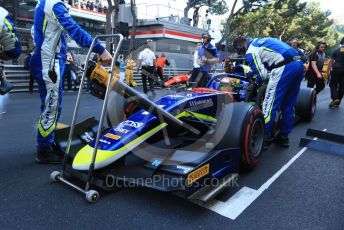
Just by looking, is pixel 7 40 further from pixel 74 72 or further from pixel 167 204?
pixel 74 72

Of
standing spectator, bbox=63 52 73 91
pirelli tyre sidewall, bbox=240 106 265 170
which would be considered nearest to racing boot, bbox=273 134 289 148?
pirelli tyre sidewall, bbox=240 106 265 170

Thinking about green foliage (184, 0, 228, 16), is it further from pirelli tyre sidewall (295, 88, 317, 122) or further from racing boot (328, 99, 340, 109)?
pirelli tyre sidewall (295, 88, 317, 122)

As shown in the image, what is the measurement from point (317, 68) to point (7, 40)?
6632mm

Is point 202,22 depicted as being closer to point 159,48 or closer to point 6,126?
point 159,48

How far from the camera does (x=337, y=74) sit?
7410mm

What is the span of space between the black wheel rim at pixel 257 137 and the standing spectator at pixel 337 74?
4971 mm

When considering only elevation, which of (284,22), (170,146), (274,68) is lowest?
(170,146)

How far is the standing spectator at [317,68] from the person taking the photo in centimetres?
730

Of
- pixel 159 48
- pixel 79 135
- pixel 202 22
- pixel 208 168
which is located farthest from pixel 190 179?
pixel 202 22

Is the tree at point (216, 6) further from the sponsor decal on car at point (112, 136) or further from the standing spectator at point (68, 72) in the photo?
the sponsor decal on car at point (112, 136)

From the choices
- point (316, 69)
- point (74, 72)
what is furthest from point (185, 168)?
point (74, 72)

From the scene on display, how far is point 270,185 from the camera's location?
2.95 m

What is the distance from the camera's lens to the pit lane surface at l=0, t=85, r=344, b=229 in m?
2.25

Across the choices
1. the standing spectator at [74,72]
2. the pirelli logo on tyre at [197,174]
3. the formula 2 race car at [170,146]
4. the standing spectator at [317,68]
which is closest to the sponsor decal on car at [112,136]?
the formula 2 race car at [170,146]
